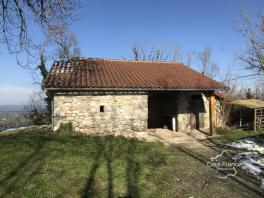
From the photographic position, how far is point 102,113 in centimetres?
1297

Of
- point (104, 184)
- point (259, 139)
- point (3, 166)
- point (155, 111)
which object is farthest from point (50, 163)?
point (155, 111)

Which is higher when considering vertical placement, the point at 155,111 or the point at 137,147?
the point at 155,111

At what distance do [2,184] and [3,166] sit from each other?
1.17 m

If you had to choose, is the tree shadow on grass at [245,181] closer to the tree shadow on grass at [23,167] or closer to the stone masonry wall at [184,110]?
the tree shadow on grass at [23,167]

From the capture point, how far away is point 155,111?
1833 cm

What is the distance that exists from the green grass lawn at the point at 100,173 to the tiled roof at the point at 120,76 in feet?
11.6

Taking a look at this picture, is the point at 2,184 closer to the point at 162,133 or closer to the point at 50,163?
the point at 50,163

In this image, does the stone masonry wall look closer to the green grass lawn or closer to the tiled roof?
the tiled roof

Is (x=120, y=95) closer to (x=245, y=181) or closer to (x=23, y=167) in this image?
(x=23, y=167)

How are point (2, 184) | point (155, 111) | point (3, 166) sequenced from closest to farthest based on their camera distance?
point (2, 184) → point (3, 166) → point (155, 111)

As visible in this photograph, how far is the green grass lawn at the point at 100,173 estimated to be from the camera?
616 cm

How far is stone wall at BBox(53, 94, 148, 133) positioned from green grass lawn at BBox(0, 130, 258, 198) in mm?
2442

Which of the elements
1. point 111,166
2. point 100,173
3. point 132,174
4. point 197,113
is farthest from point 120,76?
point 100,173

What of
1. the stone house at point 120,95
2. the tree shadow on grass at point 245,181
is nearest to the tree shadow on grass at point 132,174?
the tree shadow on grass at point 245,181
